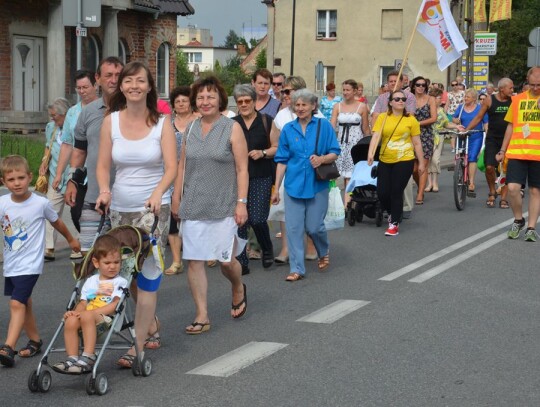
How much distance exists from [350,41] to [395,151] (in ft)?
181

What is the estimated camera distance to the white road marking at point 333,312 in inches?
337

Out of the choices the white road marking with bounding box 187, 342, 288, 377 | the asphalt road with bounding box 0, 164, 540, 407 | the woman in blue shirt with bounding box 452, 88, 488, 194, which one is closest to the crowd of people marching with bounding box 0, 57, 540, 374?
the asphalt road with bounding box 0, 164, 540, 407

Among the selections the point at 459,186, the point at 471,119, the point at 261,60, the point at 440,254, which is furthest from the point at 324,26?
the point at 440,254

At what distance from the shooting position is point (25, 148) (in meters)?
21.6

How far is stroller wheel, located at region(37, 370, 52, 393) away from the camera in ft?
20.9

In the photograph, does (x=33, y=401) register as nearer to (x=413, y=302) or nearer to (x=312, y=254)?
(x=413, y=302)

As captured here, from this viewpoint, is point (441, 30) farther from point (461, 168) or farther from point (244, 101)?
point (244, 101)

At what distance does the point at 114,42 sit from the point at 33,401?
981 inches

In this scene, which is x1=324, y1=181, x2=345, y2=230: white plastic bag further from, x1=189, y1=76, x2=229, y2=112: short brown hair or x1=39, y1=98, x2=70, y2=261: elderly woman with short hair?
x1=189, y1=76, x2=229, y2=112: short brown hair

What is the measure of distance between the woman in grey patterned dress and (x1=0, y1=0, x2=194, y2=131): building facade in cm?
1985

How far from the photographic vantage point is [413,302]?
9.34m

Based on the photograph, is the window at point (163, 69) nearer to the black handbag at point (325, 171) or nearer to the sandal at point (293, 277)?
the black handbag at point (325, 171)

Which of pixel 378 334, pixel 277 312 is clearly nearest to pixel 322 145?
pixel 277 312

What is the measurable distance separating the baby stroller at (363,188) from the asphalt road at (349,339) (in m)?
2.27
